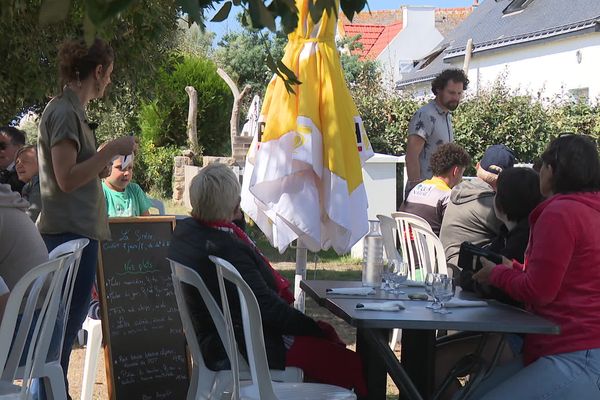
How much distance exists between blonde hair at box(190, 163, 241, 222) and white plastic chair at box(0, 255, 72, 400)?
0.66 metres

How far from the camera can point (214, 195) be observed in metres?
3.77

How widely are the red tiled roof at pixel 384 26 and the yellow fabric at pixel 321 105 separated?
3688cm

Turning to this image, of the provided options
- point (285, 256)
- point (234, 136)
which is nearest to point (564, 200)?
point (285, 256)

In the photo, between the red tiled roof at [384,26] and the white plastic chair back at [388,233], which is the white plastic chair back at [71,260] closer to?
the white plastic chair back at [388,233]

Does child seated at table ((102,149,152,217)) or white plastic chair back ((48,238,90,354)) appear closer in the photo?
white plastic chair back ((48,238,90,354))

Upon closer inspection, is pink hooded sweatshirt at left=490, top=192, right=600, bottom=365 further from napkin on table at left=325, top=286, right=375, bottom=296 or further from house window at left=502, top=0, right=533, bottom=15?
house window at left=502, top=0, right=533, bottom=15

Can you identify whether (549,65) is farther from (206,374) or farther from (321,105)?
(206,374)

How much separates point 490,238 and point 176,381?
1.89 metres

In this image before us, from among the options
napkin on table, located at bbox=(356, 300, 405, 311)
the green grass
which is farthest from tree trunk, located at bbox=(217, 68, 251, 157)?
napkin on table, located at bbox=(356, 300, 405, 311)

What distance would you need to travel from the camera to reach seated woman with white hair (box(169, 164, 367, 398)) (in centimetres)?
361

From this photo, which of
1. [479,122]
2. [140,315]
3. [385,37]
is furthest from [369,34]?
[140,315]

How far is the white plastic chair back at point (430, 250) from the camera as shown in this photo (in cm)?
514

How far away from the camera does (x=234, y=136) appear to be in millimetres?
20172

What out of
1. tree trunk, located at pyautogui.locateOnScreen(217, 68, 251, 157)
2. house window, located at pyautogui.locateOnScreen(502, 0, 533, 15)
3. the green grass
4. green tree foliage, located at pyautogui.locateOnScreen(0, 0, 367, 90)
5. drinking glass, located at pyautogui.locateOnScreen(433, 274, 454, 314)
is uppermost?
house window, located at pyautogui.locateOnScreen(502, 0, 533, 15)
